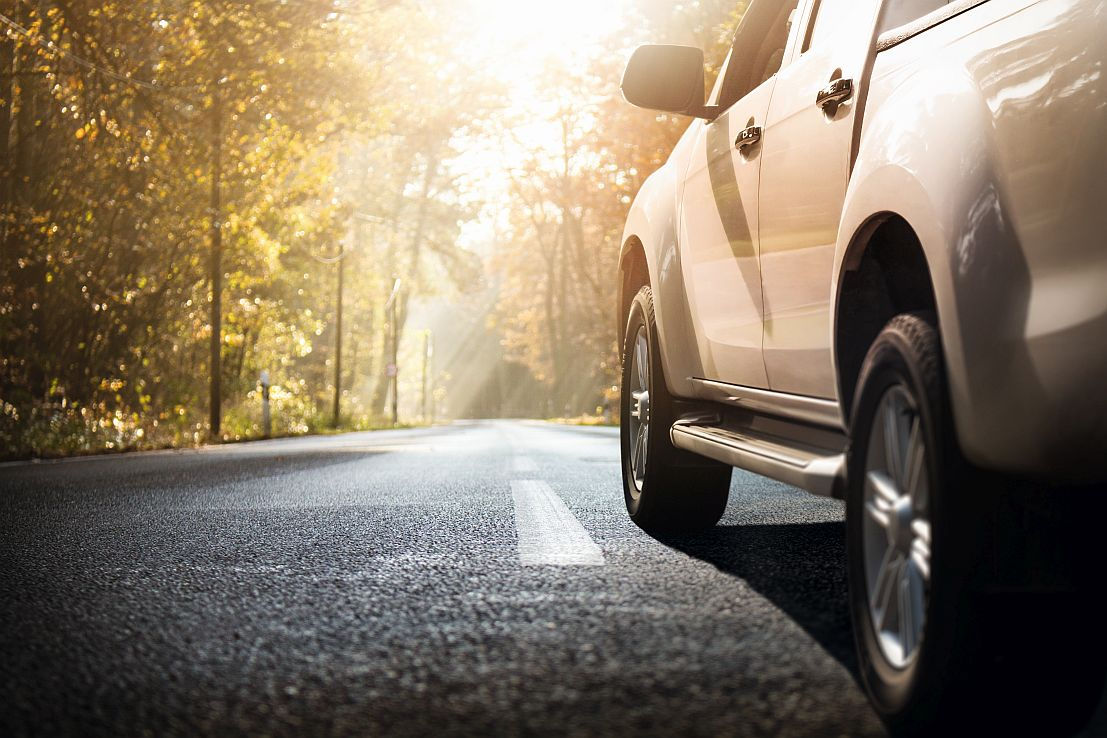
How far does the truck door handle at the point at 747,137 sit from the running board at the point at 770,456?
0.94 meters

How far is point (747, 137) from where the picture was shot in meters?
3.62

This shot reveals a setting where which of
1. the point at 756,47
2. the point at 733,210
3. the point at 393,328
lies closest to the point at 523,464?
the point at 756,47

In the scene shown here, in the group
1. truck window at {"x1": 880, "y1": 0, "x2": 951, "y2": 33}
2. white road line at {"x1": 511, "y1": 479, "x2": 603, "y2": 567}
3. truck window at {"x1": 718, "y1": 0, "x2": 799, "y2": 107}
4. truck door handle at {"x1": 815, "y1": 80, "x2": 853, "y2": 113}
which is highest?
truck window at {"x1": 718, "y1": 0, "x2": 799, "y2": 107}

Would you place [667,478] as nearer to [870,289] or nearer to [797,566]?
[797,566]

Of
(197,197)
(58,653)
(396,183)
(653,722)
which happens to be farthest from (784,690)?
(396,183)

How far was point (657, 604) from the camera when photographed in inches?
124

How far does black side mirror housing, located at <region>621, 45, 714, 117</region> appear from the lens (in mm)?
Result: 4051

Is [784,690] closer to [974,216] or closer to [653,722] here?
[653,722]

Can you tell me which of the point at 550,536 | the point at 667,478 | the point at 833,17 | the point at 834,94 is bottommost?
the point at 550,536

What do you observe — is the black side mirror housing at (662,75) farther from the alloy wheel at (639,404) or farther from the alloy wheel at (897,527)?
the alloy wheel at (897,527)

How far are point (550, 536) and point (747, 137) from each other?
1789 mm

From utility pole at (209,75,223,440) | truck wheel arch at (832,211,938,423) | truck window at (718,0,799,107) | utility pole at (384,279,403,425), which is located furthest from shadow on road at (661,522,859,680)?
utility pole at (384,279,403,425)

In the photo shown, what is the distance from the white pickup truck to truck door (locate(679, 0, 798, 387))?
19 centimetres

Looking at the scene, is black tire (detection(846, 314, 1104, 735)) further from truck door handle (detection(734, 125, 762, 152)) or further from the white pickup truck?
truck door handle (detection(734, 125, 762, 152))
